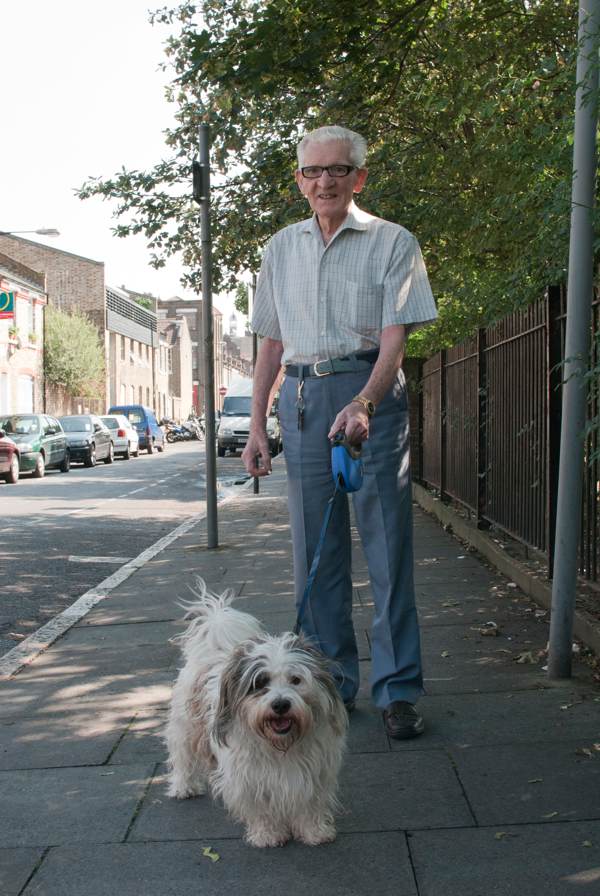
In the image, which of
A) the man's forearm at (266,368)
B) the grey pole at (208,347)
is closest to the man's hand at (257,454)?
the man's forearm at (266,368)

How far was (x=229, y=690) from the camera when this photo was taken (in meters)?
2.93

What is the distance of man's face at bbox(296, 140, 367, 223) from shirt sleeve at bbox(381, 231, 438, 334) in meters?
0.27

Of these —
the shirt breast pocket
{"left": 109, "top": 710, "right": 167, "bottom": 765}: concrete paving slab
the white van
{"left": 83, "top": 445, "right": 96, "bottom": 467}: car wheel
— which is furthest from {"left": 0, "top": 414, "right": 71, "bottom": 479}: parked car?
the shirt breast pocket

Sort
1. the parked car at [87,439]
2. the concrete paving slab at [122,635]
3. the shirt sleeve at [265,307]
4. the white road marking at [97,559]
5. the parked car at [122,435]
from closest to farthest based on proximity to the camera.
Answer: the shirt sleeve at [265,307], the concrete paving slab at [122,635], the white road marking at [97,559], the parked car at [87,439], the parked car at [122,435]

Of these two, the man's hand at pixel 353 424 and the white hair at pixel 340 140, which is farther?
the white hair at pixel 340 140

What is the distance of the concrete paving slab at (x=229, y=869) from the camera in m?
2.80

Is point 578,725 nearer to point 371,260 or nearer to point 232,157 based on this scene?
point 371,260

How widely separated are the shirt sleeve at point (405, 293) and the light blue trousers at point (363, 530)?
25 centimetres

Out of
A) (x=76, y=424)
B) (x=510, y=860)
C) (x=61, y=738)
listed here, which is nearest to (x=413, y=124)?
(x=61, y=738)

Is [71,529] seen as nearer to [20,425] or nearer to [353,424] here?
[353,424]

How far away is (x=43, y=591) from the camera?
27.1 ft

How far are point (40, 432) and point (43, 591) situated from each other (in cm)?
1867

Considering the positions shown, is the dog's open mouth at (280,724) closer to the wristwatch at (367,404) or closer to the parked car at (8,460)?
the wristwatch at (367,404)

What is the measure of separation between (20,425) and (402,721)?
23.8 m
